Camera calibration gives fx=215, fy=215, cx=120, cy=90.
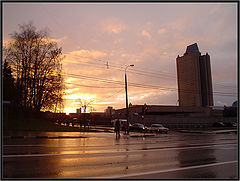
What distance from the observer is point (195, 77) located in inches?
5079

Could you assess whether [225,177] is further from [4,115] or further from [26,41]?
[26,41]

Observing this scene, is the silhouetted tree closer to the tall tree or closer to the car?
the tall tree

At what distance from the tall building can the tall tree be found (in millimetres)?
102293

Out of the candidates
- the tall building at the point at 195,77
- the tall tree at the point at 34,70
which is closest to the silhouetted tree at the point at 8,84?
the tall tree at the point at 34,70

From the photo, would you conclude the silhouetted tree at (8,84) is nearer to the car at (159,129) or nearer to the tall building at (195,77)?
the car at (159,129)

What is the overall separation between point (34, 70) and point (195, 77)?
111m

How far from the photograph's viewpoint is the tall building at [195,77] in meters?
128


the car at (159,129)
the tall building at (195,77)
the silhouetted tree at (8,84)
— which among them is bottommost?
the car at (159,129)

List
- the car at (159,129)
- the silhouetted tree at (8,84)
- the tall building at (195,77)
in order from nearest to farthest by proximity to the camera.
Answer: the silhouetted tree at (8,84) → the car at (159,129) → the tall building at (195,77)

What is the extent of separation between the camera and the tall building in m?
128

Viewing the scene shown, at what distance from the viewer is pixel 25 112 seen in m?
33.9

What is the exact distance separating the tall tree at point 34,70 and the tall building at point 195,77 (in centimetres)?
10229

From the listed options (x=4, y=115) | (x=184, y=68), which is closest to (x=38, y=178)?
(x=4, y=115)

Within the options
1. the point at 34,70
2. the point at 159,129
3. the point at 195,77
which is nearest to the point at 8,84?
the point at 34,70
